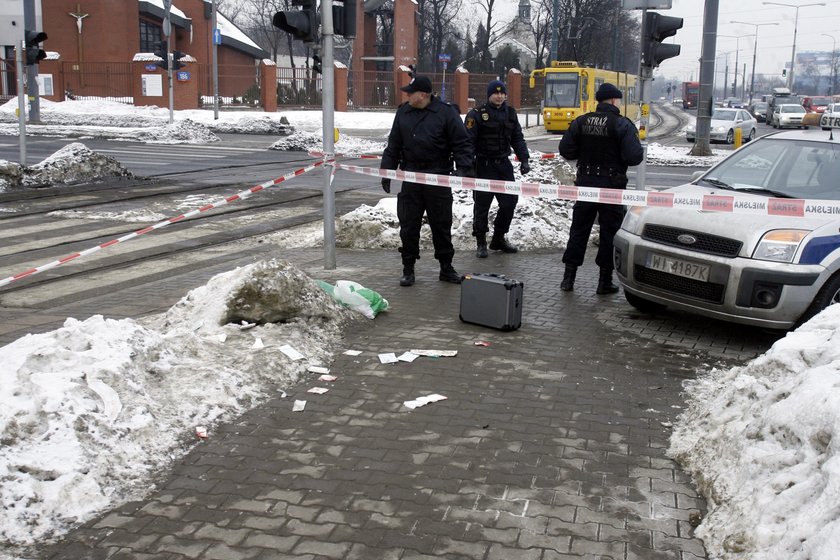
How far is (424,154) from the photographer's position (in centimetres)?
826

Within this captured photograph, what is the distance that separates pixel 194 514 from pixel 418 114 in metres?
5.10

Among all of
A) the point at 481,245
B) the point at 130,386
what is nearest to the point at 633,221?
the point at 481,245

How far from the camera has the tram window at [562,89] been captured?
3934 cm

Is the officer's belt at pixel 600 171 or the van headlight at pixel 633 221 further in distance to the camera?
the officer's belt at pixel 600 171

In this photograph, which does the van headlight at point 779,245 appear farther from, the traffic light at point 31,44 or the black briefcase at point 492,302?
the traffic light at point 31,44

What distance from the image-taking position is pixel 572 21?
6138 centimetres

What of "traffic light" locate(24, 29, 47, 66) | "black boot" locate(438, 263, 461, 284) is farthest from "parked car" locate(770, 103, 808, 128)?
"black boot" locate(438, 263, 461, 284)

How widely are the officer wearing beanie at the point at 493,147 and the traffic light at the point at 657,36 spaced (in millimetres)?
1955

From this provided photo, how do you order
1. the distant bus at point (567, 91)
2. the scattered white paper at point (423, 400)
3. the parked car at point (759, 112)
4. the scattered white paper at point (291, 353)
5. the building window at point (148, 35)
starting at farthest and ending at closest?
the parked car at point (759, 112) < the building window at point (148, 35) < the distant bus at point (567, 91) < the scattered white paper at point (291, 353) < the scattered white paper at point (423, 400)

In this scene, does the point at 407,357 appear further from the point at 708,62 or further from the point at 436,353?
the point at 708,62

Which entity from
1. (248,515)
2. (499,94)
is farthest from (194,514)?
(499,94)

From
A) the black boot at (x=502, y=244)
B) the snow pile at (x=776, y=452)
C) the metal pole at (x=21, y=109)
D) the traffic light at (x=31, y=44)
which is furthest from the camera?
the traffic light at (x=31, y=44)

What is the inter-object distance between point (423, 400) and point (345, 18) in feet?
16.1

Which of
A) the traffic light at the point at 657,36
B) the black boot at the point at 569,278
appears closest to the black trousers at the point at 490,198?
the black boot at the point at 569,278
